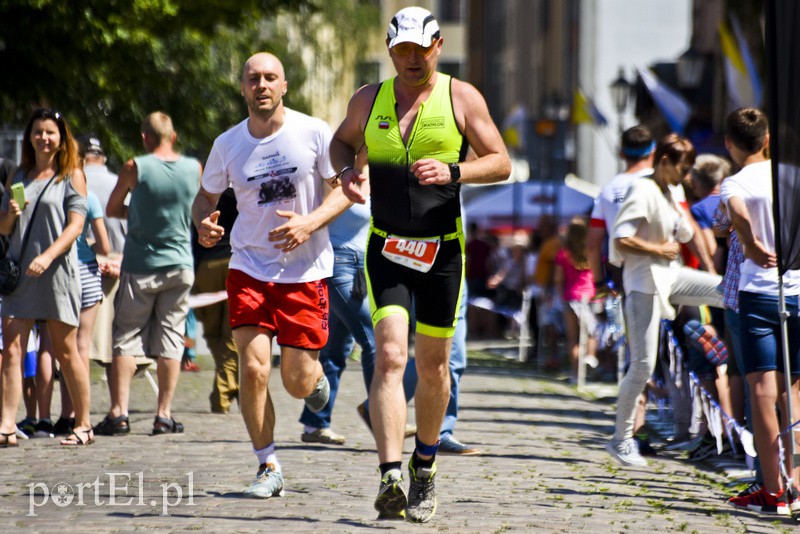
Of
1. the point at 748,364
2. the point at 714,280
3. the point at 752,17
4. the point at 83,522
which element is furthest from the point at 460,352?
the point at 752,17

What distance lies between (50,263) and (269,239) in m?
2.42

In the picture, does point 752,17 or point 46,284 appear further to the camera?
point 752,17

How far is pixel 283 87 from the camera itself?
7.30 meters

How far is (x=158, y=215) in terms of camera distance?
9.82 m

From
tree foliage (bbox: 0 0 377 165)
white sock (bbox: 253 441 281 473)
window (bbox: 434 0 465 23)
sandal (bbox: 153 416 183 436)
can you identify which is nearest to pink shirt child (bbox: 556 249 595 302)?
tree foliage (bbox: 0 0 377 165)

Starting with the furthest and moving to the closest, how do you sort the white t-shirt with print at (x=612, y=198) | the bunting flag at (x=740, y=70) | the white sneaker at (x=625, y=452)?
the bunting flag at (x=740, y=70), the white t-shirt with print at (x=612, y=198), the white sneaker at (x=625, y=452)

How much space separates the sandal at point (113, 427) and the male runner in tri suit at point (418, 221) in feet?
12.1

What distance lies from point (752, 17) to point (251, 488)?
17.9 metres

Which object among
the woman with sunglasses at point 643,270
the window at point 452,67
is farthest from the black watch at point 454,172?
the window at point 452,67

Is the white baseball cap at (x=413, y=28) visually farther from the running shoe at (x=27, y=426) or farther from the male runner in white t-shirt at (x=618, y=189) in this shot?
the running shoe at (x=27, y=426)

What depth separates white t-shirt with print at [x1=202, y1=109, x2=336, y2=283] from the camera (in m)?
7.12

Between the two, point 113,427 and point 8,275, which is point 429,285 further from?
point 113,427

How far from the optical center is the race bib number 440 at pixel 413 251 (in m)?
6.31

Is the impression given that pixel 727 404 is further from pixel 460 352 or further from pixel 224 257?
pixel 224 257
